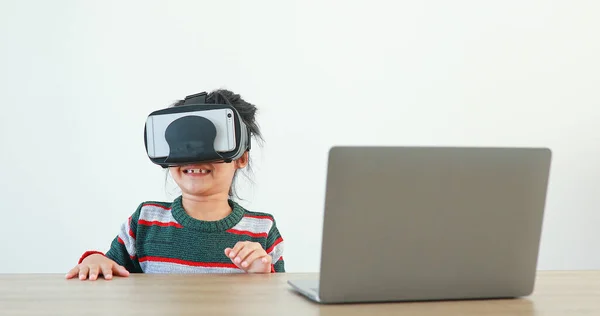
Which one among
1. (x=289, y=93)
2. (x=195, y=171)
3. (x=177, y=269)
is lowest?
(x=177, y=269)

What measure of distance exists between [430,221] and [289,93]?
2098mm

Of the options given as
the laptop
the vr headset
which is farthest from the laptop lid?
the vr headset

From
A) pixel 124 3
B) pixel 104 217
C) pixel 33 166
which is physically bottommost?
pixel 104 217

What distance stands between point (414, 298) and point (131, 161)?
81.4 inches

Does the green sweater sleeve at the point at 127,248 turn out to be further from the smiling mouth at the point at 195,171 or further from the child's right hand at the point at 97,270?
the child's right hand at the point at 97,270

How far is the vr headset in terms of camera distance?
1.42m

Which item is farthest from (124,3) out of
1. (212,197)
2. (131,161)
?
(212,197)

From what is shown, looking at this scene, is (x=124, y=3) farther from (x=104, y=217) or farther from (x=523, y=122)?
(x=523, y=122)

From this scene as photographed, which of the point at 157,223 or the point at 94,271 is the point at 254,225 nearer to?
the point at 157,223

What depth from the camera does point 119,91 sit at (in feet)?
9.52

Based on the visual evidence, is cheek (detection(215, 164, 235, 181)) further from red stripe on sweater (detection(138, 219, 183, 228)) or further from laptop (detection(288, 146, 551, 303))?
laptop (detection(288, 146, 551, 303))

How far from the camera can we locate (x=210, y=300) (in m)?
1.01

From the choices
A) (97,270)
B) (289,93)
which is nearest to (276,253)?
(97,270)

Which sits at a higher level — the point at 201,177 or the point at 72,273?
the point at 201,177
